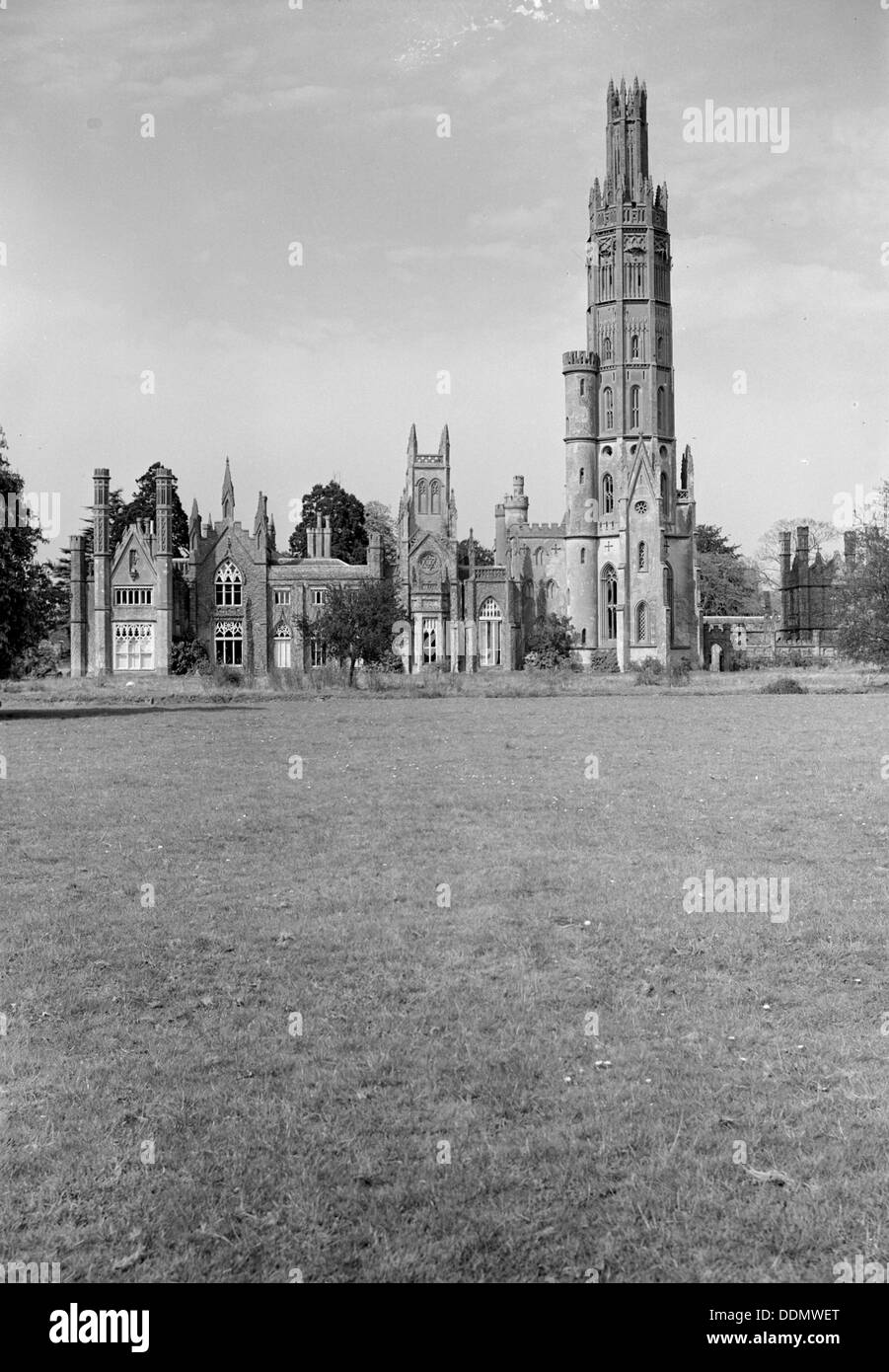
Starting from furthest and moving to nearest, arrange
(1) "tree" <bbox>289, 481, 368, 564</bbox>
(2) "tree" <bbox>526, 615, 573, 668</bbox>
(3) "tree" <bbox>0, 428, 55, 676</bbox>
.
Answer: (1) "tree" <bbox>289, 481, 368, 564</bbox> < (2) "tree" <bbox>526, 615, 573, 668</bbox> < (3) "tree" <bbox>0, 428, 55, 676</bbox>

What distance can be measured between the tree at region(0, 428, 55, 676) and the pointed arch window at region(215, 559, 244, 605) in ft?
165

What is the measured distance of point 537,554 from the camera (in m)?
99.8

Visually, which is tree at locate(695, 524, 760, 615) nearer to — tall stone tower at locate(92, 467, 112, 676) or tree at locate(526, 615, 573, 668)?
tree at locate(526, 615, 573, 668)

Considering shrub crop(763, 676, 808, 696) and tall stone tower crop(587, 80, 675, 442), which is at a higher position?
tall stone tower crop(587, 80, 675, 442)

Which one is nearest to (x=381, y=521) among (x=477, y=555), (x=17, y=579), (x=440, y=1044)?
(x=477, y=555)

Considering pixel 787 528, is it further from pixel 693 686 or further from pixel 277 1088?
pixel 277 1088

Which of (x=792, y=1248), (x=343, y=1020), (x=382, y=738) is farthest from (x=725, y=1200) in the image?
(x=382, y=738)

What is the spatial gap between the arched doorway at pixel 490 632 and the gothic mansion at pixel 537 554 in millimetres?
122

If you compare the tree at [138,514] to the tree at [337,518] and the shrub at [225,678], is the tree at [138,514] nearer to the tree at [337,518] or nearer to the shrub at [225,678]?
the tree at [337,518]

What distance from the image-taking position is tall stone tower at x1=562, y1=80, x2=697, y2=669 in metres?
93.9

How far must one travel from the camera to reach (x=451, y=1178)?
571 cm

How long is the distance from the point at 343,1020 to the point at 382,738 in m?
20.3

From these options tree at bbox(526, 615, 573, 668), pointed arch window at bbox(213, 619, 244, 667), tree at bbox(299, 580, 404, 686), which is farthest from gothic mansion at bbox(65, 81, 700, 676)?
tree at bbox(299, 580, 404, 686)

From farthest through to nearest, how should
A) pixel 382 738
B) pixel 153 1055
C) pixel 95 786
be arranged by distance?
pixel 382 738
pixel 95 786
pixel 153 1055
